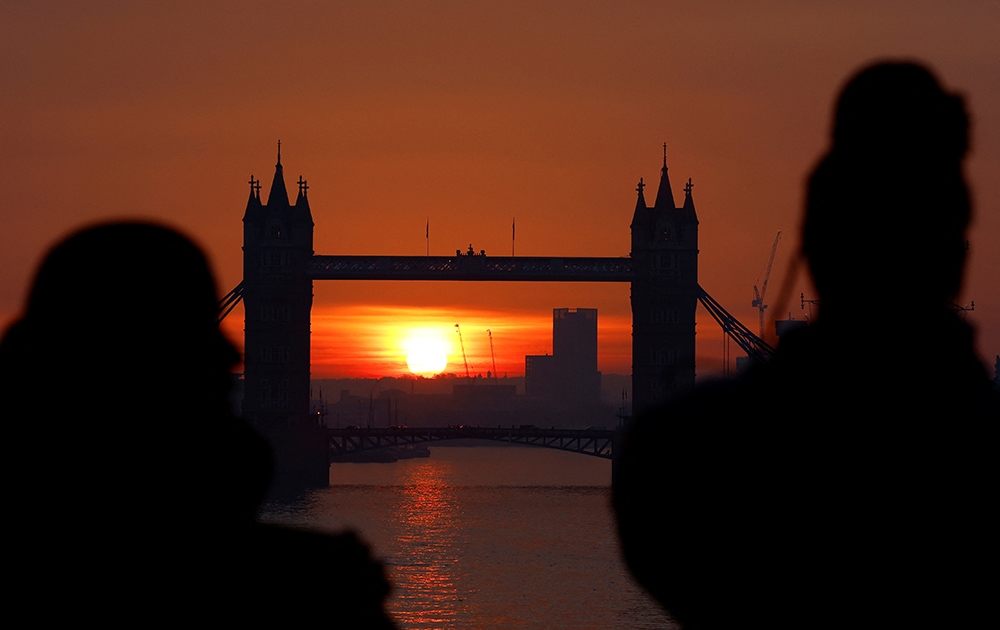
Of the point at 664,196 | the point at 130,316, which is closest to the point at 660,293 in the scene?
the point at 664,196

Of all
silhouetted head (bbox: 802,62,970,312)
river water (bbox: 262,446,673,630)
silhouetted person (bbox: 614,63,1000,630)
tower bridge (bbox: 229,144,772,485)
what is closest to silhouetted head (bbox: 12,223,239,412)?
silhouetted person (bbox: 614,63,1000,630)

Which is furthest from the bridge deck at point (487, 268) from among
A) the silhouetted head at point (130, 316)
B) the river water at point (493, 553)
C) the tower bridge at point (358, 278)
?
the silhouetted head at point (130, 316)

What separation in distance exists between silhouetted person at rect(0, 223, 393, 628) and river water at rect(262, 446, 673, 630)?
1582 inches

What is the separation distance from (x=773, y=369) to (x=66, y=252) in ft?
3.73

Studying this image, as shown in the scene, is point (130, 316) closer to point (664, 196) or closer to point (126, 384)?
point (126, 384)

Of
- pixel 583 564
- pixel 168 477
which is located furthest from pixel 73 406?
pixel 583 564

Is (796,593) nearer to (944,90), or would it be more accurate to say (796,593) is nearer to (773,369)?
(773,369)

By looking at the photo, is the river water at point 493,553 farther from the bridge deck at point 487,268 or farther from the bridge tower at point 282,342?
the bridge deck at point 487,268

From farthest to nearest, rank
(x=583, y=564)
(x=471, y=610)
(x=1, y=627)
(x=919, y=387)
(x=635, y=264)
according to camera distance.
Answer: (x=635, y=264) → (x=583, y=564) → (x=471, y=610) → (x=1, y=627) → (x=919, y=387)

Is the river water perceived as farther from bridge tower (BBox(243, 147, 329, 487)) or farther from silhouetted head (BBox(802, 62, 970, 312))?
silhouetted head (BBox(802, 62, 970, 312))

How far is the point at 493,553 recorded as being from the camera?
9594cm

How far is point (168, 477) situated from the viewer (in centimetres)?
288

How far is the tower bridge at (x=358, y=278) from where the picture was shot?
129 meters

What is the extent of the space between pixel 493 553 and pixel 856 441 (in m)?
94.2
